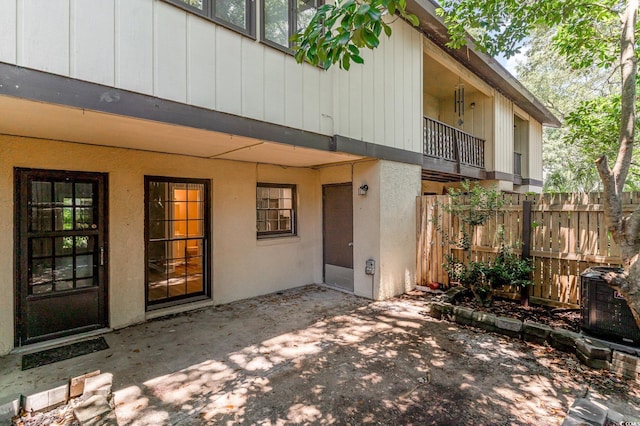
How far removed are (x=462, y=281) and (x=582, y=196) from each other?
2.31 metres

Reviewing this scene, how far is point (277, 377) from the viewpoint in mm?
3230

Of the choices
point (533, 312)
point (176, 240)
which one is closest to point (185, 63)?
point (176, 240)

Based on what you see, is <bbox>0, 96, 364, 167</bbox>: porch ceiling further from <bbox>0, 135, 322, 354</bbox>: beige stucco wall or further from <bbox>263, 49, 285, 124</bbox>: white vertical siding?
<bbox>263, 49, 285, 124</bbox>: white vertical siding

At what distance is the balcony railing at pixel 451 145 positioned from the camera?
780cm

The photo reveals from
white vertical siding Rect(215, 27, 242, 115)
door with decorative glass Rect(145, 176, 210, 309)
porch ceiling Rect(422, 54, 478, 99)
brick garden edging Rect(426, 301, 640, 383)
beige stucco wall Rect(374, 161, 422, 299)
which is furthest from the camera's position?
porch ceiling Rect(422, 54, 478, 99)

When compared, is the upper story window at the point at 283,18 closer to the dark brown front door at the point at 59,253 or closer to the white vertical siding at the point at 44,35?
the white vertical siding at the point at 44,35

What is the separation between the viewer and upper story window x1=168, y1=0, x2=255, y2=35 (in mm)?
3537

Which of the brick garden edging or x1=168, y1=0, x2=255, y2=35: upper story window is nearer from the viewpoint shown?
the brick garden edging

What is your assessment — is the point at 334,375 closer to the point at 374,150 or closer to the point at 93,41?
the point at 374,150

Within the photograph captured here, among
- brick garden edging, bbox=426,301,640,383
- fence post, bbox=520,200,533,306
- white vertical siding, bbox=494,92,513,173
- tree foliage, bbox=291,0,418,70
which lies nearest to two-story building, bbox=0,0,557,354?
brick garden edging, bbox=426,301,640,383

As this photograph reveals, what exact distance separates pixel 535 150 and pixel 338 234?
1142cm

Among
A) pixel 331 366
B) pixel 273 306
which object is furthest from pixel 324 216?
pixel 331 366

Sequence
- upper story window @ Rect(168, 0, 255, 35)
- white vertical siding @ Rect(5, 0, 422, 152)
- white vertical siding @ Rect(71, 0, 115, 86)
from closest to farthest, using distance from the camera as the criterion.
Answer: white vertical siding @ Rect(5, 0, 422, 152) → white vertical siding @ Rect(71, 0, 115, 86) → upper story window @ Rect(168, 0, 255, 35)

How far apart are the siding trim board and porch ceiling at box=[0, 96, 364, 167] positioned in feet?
0.34
